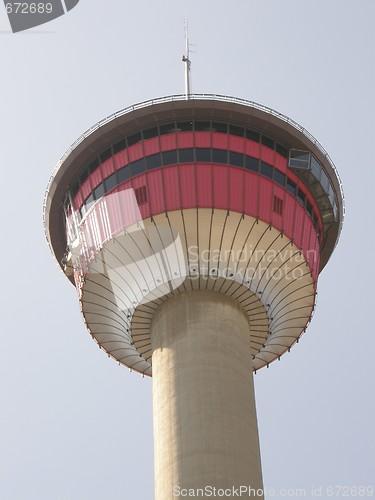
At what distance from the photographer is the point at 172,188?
49094 millimetres

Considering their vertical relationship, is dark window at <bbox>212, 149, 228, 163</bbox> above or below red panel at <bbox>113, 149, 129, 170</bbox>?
below

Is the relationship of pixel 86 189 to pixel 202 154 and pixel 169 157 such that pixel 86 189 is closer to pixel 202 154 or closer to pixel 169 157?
pixel 169 157

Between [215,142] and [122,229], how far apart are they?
300 inches

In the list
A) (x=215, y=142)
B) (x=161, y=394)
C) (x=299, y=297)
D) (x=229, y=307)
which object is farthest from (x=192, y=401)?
(x=215, y=142)

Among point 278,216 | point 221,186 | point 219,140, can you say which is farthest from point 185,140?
point 278,216

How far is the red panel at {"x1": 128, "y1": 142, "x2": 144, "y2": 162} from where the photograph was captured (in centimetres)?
5078

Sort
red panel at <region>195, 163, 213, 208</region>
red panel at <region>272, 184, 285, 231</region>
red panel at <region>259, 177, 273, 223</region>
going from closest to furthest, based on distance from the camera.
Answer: red panel at <region>195, 163, 213, 208</region>
red panel at <region>259, 177, 273, 223</region>
red panel at <region>272, 184, 285, 231</region>

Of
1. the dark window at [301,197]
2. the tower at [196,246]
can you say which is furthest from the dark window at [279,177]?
the dark window at [301,197]

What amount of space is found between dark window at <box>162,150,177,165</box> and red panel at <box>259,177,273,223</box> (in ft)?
17.3

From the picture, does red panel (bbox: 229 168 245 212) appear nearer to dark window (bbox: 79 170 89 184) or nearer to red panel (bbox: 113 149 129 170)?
red panel (bbox: 113 149 129 170)

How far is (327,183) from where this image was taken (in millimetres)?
53812

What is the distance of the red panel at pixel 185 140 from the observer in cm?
5050

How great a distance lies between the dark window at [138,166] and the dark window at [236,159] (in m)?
5.10

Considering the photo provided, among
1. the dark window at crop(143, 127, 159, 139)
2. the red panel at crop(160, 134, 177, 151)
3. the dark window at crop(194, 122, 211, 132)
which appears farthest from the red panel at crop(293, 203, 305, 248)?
the dark window at crop(143, 127, 159, 139)
